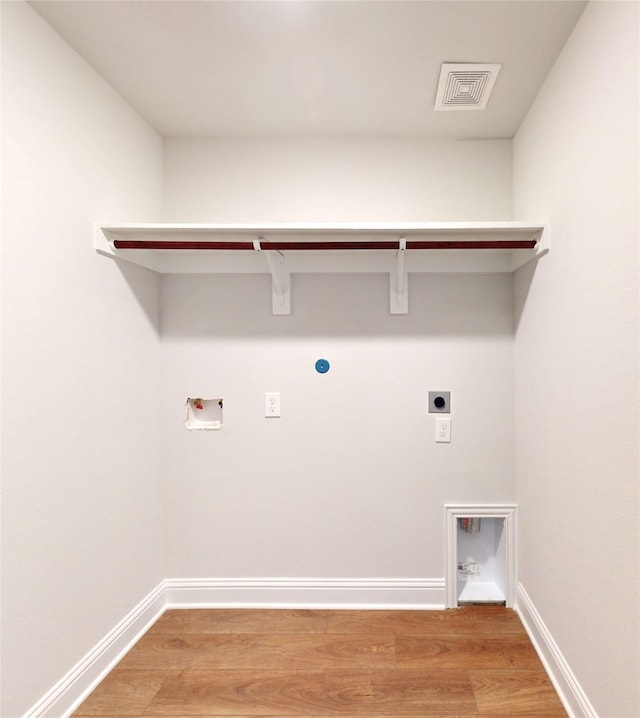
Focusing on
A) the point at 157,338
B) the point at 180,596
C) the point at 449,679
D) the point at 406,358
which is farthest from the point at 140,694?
the point at 406,358

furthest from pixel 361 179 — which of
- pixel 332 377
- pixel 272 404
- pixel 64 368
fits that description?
pixel 64 368

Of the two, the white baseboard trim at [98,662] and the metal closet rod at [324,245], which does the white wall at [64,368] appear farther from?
the metal closet rod at [324,245]

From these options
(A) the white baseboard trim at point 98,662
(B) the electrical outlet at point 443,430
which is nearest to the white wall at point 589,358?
(B) the electrical outlet at point 443,430

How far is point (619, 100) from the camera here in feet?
3.73

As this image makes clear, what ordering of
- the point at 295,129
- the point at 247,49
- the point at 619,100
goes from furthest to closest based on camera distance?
the point at 295,129
the point at 247,49
the point at 619,100

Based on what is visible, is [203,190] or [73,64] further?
[203,190]

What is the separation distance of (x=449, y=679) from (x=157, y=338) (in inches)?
75.6

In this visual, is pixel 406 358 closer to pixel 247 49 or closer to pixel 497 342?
pixel 497 342

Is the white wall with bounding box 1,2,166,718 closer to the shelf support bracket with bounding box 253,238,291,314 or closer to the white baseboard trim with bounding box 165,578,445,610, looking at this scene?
the white baseboard trim with bounding box 165,578,445,610

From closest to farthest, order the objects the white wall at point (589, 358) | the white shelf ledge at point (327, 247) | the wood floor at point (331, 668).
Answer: the white wall at point (589, 358) < the wood floor at point (331, 668) < the white shelf ledge at point (327, 247)

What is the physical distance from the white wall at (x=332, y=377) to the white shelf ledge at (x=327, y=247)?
A: 2.7 inches

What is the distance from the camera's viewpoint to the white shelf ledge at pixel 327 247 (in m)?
1.62

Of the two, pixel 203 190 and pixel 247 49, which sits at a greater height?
pixel 247 49

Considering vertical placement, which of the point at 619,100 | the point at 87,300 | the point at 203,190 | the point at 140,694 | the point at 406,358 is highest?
the point at 203,190
